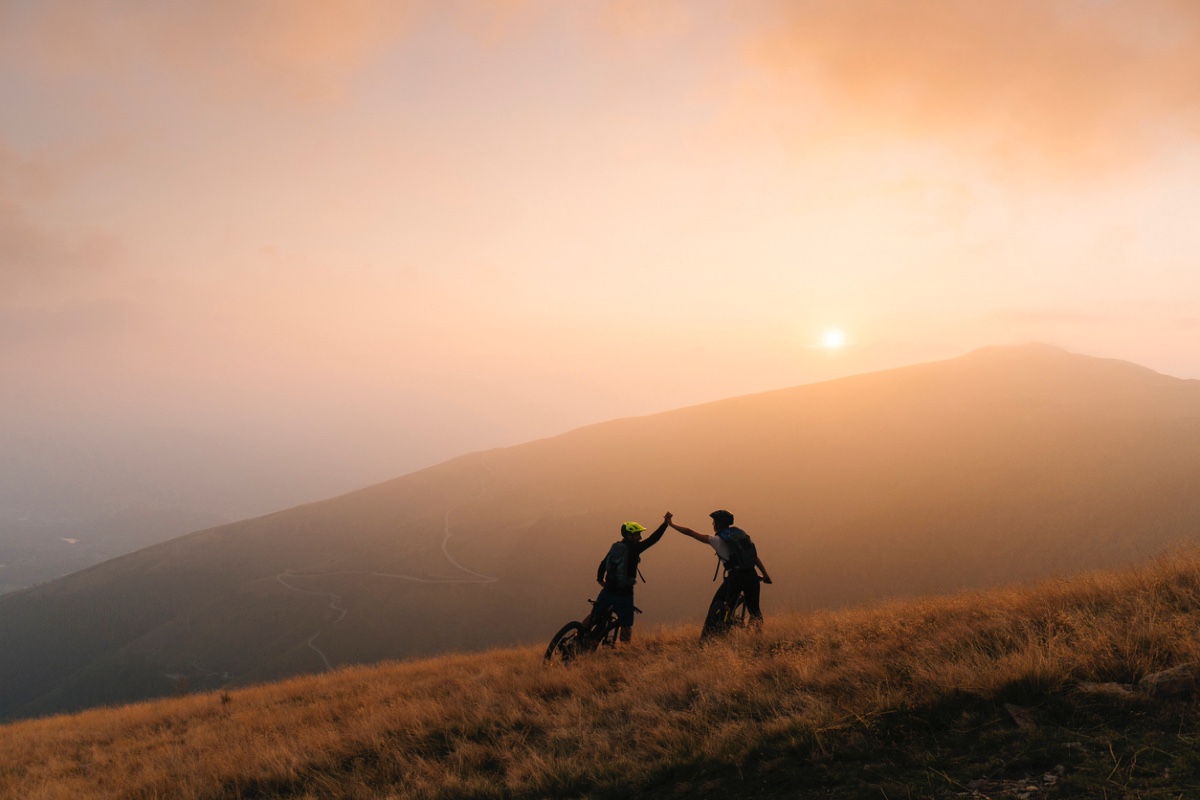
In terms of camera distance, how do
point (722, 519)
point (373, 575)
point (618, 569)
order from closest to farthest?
1. point (722, 519)
2. point (618, 569)
3. point (373, 575)

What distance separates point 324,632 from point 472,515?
4504 centimetres

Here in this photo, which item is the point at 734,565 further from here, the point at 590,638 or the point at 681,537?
the point at 681,537

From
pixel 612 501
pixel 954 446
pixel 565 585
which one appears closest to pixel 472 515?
pixel 612 501

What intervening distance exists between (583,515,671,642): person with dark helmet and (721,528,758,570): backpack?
4.67 ft

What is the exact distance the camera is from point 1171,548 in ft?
35.8

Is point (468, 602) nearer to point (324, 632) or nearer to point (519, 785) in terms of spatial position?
point (324, 632)

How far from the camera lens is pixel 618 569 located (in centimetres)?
1115

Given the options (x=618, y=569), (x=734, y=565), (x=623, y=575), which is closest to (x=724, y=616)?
(x=734, y=565)

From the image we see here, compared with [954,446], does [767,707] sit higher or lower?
higher

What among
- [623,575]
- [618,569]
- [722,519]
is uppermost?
[722,519]

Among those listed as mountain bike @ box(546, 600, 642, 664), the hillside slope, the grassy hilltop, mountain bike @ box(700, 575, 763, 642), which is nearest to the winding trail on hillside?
the hillside slope

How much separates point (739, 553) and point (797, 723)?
398cm

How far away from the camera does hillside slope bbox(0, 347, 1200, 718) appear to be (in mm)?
74188

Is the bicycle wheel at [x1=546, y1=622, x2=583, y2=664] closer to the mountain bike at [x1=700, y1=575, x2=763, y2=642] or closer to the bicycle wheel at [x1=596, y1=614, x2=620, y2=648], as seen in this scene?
the bicycle wheel at [x1=596, y1=614, x2=620, y2=648]
